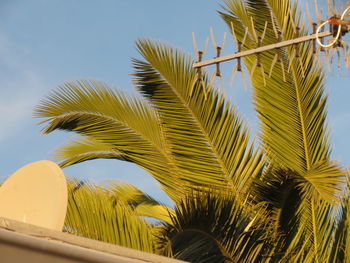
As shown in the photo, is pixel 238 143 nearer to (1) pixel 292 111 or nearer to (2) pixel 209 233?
(1) pixel 292 111

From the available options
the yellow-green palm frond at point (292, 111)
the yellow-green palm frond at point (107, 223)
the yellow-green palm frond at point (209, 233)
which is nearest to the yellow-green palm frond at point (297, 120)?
the yellow-green palm frond at point (292, 111)

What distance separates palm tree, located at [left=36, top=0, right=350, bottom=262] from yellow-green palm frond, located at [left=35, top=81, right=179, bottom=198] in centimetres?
2

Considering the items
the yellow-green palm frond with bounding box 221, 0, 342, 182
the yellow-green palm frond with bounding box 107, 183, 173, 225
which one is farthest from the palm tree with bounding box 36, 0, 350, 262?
the yellow-green palm frond with bounding box 107, 183, 173, 225

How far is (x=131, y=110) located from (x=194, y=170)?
1.59m

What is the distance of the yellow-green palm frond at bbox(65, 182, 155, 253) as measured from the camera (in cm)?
922

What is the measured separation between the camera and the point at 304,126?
1188cm

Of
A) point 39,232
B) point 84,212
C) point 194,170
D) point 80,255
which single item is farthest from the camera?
point 194,170

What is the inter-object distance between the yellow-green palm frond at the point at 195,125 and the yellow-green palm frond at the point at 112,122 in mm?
261

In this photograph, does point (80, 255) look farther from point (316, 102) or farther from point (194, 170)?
point (316, 102)

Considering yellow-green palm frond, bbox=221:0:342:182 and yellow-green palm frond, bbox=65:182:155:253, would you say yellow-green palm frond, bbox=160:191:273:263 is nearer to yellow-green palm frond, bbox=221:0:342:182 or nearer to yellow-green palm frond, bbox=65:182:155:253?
yellow-green palm frond, bbox=65:182:155:253

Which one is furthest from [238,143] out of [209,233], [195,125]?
[209,233]

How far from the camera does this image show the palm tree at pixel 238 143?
411 inches

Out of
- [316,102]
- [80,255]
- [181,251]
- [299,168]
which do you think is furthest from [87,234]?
[80,255]

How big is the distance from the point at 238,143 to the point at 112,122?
2.10 metres
